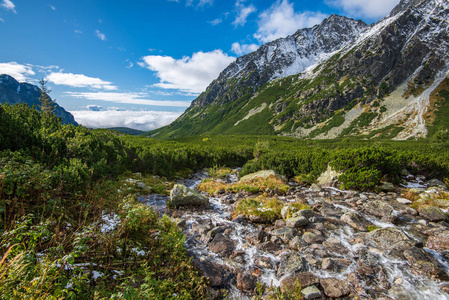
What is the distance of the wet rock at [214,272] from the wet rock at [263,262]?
34.7 inches

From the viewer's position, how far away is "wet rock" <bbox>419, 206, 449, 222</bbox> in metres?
7.55

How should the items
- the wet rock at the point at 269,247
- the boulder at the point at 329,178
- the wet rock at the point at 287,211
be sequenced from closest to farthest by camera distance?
the wet rock at the point at 269,247, the wet rock at the point at 287,211, the boulder at the point at 329,178

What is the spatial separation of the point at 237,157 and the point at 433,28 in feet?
672

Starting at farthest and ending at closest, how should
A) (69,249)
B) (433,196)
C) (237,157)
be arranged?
(237,157) → (433,196) → (69,249)

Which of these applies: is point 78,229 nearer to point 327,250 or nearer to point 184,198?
point 184,198

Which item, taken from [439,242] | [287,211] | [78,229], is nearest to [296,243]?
[287,211]

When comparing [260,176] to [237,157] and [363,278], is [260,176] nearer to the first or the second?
[363,278]

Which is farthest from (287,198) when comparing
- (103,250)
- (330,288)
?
(103,250)

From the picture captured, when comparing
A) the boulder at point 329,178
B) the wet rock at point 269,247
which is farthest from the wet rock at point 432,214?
the wet rock at point 269,247

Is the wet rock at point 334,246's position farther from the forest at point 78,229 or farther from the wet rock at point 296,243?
the forest at point 78,229

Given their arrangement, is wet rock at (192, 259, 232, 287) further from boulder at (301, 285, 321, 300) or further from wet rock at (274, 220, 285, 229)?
wet rock at (274, 220, 285, 229)

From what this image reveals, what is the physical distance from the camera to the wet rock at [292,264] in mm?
4969

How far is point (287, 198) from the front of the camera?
417 inches

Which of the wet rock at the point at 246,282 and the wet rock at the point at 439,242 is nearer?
the wet rock at the point at 246,282
